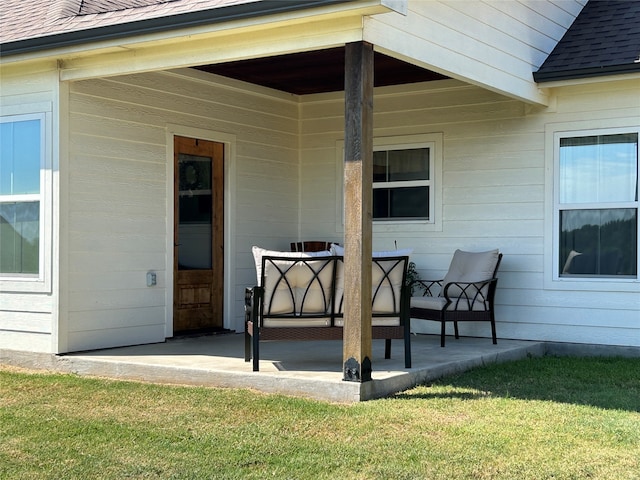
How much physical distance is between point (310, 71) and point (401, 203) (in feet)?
5.96

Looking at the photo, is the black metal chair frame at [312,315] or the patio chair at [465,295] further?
the patio chair at [465,295]

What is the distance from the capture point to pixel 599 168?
28.3 ft

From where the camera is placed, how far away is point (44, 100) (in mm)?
7754

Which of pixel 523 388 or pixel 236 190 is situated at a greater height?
pixel 236 190

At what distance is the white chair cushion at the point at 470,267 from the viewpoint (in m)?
8.73

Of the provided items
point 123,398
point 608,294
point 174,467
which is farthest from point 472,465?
point 608,294

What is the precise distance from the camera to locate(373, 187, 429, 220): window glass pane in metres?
9.66

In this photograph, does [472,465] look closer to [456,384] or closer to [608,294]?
[456,384]

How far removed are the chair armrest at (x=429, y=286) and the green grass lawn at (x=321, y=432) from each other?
2.56 m

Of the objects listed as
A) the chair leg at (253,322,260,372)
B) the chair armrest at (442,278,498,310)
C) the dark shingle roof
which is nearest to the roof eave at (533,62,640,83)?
the dark shingle roof

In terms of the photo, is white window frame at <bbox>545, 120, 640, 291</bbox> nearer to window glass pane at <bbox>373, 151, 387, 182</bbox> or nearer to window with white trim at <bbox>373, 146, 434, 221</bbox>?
window with white trim at <bbox>373, 146, 434, 221</bbox>

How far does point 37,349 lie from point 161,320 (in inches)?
51.4

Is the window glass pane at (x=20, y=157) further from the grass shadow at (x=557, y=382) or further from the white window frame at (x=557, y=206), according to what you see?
the white window frame at (x=557, y=206)

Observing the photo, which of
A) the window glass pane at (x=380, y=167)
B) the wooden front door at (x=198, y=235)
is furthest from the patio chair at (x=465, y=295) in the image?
the wooden front door at (x=198, y=235)
